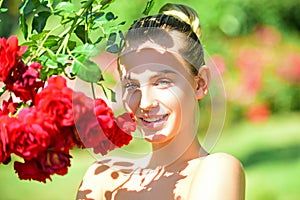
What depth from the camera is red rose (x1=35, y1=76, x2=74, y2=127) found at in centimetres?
148

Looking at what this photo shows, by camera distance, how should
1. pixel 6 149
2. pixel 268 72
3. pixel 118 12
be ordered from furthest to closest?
pixel 268 72, pixel 118 12, pixel 6 149

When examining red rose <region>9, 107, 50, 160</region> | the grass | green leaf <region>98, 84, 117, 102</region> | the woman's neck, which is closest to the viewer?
red rose <region>9, 107, 50, 160</region>

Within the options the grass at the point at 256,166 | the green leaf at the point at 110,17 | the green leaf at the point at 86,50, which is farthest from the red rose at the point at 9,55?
the grass at the point at 256,166

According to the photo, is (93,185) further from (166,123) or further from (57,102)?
(57,102)

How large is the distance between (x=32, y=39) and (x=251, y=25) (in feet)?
14.9

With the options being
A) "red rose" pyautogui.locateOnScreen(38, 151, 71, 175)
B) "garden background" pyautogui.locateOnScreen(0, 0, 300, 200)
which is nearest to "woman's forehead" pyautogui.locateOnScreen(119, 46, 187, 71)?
"red rose" pyautogui.locateOnScreen(38, 151, 71, 175)

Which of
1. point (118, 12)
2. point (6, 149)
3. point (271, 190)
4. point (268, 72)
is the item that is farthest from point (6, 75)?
point (268, 72)

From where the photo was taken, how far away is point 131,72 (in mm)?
1741

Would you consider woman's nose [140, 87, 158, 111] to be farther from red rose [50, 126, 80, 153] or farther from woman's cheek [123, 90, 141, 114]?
red rose [50, 126, 80, 153]

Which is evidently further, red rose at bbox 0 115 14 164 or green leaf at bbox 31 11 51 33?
green leaf at bbox 31 11 51 33

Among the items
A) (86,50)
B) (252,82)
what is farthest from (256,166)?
(86,50)

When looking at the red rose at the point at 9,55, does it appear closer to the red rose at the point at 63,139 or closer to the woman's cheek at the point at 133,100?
the red rose at the point at 63,139

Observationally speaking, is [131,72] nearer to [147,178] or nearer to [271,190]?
[147,178]

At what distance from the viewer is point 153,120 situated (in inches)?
67.9
